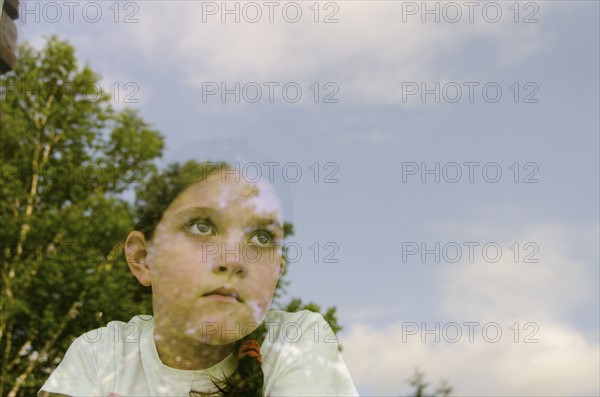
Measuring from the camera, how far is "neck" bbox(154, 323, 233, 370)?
2.46 metres

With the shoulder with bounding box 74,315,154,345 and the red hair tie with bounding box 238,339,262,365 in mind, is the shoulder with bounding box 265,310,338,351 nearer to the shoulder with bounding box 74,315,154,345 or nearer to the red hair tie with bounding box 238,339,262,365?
the red hair tie with bounding box 238,339,262,365

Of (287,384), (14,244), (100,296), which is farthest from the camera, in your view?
(14,244)

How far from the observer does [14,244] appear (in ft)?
48.6

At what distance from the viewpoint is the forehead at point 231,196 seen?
7.75 feet

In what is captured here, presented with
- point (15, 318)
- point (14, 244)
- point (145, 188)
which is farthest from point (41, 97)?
point (145, 188)

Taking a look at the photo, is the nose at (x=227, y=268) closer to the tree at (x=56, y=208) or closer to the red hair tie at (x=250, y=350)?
the red hair tie at (x=250, y=350)

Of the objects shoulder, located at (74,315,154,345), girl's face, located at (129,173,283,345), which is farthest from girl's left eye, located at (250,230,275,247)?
shoulder, located at (74,315,154,345)

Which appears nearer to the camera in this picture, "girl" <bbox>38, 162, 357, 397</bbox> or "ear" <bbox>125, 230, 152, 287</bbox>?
"girl" <bbox>38, 162, 357, 397</bbox>

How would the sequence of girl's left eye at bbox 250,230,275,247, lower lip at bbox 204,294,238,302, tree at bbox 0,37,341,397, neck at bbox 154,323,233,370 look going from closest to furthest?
lower lip at bbox 204,294,238,302 < girl's left eye at bbox 250,230,275,247 < neck at bbox 154,323,233,370 < tree at bbox 0,37,341,397

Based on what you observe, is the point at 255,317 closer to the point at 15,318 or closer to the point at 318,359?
the point at 318,359

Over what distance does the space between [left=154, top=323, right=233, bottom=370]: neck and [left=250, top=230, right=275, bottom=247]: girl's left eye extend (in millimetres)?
398

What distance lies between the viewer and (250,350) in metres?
2.34

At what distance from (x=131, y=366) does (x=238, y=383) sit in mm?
491

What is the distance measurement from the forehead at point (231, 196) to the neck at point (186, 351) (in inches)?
18.0
